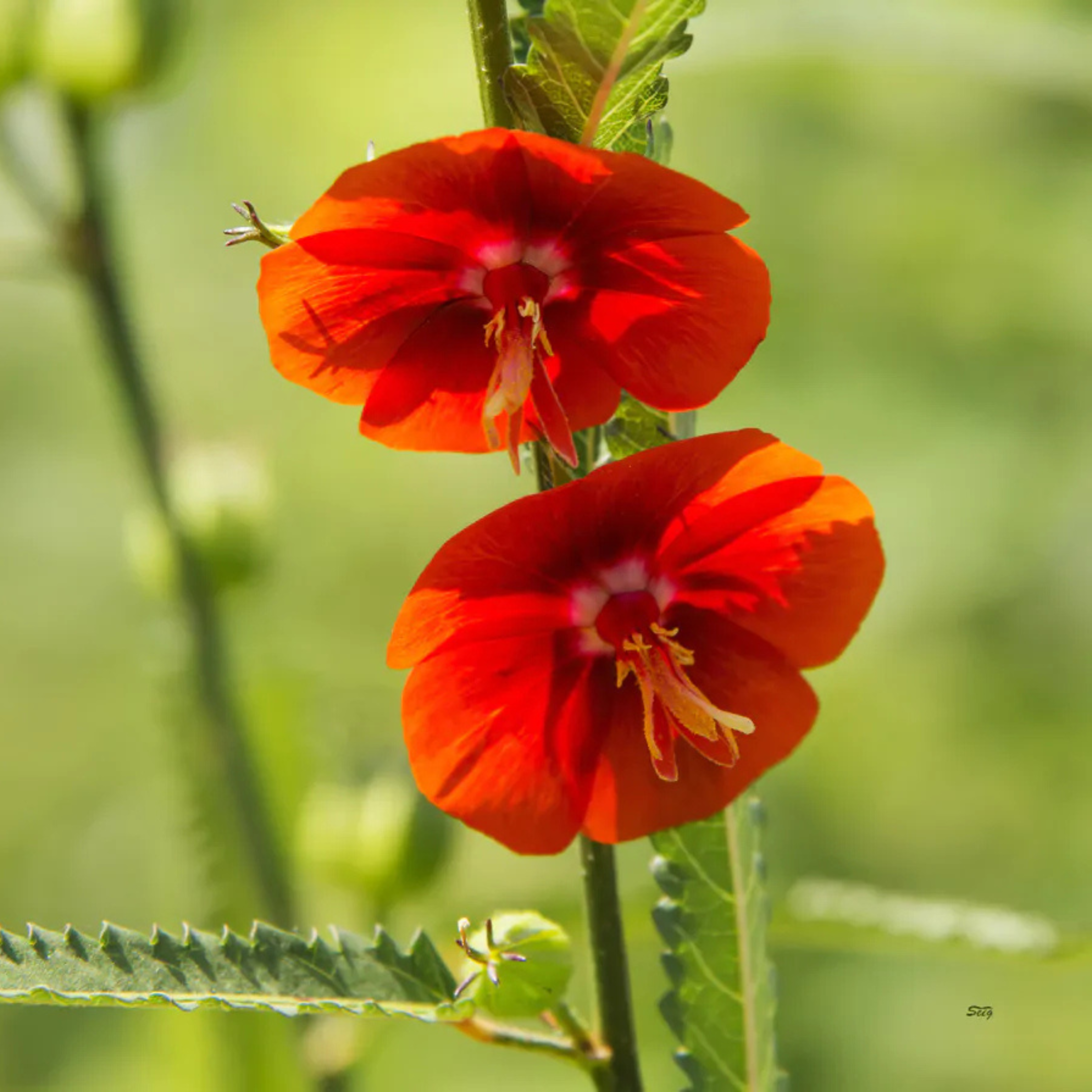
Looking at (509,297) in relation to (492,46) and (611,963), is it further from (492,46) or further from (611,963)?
(611,963)

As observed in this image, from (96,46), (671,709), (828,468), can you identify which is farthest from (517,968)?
(828,468)

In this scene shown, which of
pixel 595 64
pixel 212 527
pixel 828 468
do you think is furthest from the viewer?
pixel 828 468

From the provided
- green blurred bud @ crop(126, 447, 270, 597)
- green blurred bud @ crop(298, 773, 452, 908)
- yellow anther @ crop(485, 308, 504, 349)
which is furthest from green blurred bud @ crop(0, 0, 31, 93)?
yellow anther @ crop(485, 308, 504, 349)

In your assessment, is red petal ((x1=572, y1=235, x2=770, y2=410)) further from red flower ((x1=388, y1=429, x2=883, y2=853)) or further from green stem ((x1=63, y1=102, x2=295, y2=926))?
green stem ((x1=63, y1=102, x2=295, y2=926))

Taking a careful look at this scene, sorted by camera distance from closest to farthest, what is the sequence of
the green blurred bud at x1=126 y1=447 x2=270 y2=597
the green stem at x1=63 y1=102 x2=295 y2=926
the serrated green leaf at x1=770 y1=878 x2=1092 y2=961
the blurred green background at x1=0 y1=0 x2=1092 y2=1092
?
1. the serrated green leaf at x1=770 y1=878 x2=1092 y2=961
2. the green stem at x1=63 y1=102 x2=295 y2=926
3. the green blurred bud at x1=126 y1=447 x2=270 y2=597
4. the blurred green background at x1=0 y1=0 x2=1092 y2=1092

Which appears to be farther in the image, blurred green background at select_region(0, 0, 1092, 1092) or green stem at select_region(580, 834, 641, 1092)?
blurred green background at select_region(0, 0, 1092, 1092)
